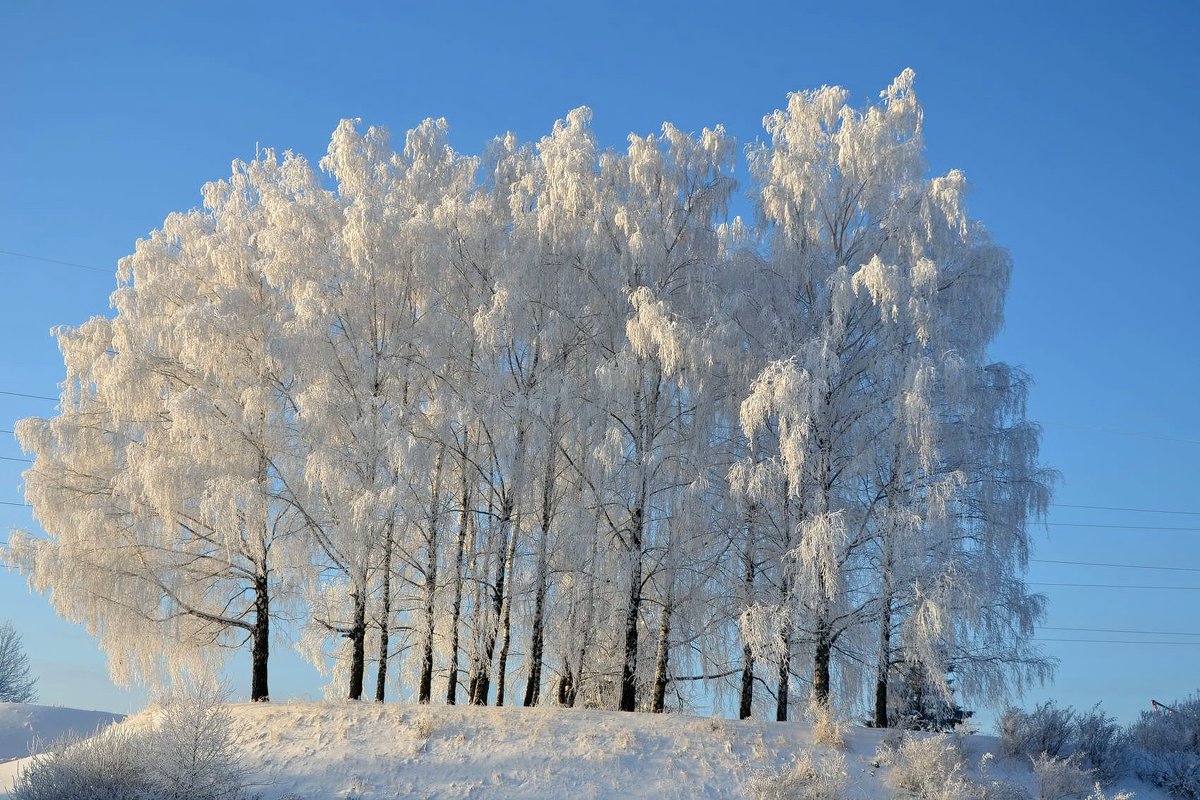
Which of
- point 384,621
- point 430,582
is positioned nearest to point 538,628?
point 430,582

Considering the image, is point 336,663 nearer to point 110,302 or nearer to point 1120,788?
point 110,302

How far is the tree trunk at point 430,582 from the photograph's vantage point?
63.4 ft

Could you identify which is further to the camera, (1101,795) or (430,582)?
(430,582)

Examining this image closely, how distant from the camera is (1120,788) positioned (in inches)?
674

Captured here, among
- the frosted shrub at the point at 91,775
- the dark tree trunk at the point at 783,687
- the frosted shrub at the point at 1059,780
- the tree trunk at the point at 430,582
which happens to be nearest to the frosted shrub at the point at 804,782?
the dark tree trunk at the point at 783,687

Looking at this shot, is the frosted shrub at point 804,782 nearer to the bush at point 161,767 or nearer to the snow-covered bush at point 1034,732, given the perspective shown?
the snow-covered bush at point 1034,732

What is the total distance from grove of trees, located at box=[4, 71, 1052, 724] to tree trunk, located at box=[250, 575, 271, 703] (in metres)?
0.08

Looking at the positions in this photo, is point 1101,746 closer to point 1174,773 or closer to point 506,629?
point 1174,773

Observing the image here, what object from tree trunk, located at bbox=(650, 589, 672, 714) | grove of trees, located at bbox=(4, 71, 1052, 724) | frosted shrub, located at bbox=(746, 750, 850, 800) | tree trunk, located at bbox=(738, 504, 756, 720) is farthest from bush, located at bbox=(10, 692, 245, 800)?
tree trunk, located at bbox=(738, 504, 756, 720)

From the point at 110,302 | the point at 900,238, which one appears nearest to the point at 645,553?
the point at 900,238

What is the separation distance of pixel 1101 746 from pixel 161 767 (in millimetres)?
15995

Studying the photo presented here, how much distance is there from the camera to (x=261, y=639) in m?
20.4

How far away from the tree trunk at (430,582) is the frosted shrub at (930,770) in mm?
8915

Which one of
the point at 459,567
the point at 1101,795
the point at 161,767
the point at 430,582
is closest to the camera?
the point at 1101,795
